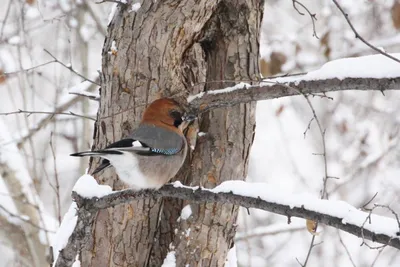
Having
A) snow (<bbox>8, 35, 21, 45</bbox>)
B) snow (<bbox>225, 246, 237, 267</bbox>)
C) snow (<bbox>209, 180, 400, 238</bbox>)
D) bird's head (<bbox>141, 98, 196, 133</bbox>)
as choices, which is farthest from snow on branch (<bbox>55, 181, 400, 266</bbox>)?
snow (<bbox>8, 35, 21, 45</bbox>)

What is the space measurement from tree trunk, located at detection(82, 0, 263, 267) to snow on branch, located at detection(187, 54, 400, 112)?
0.30 metres

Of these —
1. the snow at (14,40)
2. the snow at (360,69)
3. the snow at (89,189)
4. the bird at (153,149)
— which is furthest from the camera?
the snow at (14,40)

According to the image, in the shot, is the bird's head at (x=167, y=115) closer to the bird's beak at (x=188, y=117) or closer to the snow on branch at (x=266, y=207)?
the bird's beak at (x=188, y=117)

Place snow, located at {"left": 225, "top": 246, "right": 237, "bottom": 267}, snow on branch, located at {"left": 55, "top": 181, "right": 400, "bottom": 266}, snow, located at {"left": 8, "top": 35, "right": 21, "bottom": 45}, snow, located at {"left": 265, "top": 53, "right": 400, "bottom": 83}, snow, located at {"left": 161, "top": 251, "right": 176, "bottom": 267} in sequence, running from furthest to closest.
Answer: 1. snow, located at {"left": 8, "top": 35, "right": 21, "bottom": 45}
2. snow, located at {"left": 225, "top": 246, "right": 237, "bottom": 267}
3. snow, located at {"left": 161, "top": 251, "right": 176, "bottom": 267}
4. snow, located at {"left": 265, "top": 53, "right": 400, "bottom": 83}
5. snow on branch, located at {"left": 55, "top": 181, "right": 400, "bottom": 266}

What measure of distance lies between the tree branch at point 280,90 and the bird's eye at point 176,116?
0.27 ft

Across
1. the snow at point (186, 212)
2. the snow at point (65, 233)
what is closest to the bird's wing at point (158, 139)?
the snow at point (186, 212)

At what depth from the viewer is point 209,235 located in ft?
11.9

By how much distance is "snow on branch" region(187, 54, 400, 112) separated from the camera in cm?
266

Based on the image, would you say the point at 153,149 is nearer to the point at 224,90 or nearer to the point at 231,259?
the point at 224,90

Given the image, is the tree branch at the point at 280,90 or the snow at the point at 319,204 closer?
the snow at the point at 319,204

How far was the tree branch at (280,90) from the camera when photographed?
2.68 meters

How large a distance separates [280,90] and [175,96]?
2.31 ft

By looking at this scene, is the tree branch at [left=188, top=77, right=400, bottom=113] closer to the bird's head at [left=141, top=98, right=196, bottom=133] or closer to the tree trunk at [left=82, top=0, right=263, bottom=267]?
the bird's head at [left=141, top=98, right=196, bottom=133]

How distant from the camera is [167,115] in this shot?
138 inches
